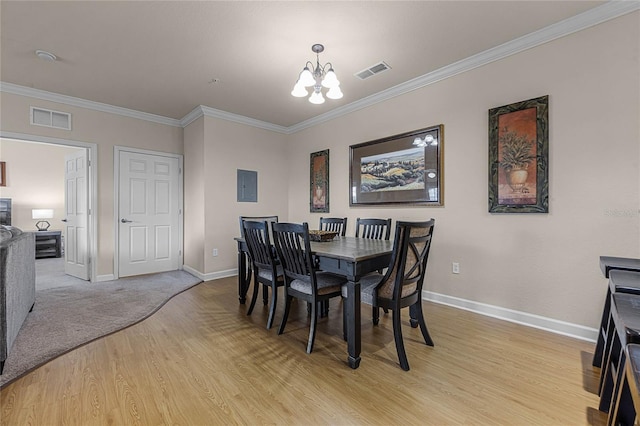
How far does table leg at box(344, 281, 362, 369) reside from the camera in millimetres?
1913

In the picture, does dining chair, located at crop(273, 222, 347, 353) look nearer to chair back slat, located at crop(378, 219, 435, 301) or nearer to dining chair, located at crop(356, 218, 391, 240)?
chair back slat, located at crop(378, 219, 435, 301)

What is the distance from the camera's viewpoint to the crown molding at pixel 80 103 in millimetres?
3529

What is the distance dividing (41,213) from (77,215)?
280 centimetres

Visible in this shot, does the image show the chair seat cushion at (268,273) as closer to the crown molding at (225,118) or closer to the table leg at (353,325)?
the table leg at (353,325)

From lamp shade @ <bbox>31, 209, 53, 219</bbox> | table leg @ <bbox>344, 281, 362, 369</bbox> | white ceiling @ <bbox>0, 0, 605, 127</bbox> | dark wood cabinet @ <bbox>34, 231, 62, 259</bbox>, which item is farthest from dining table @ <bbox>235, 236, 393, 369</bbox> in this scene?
lamp shade @ <bbox>31, 209, 53, 219</bbox>

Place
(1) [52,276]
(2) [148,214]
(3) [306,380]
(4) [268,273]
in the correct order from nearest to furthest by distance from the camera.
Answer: (3) [306,380] < (4) [268,273] < (1) [52,276] < (2) [148,214]

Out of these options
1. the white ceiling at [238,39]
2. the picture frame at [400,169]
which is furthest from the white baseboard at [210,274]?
the white ceiling at [238,39]

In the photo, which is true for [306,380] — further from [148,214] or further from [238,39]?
[148,214]

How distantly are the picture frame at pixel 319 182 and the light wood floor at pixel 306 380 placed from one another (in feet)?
7.84

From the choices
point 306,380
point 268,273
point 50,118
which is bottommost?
point 306,380

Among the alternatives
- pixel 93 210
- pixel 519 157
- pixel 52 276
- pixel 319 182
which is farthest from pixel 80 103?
pixel 519 157

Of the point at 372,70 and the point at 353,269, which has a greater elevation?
the point at 372,70

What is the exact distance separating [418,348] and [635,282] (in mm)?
1285

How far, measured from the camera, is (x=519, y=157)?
2592mm
